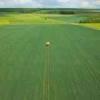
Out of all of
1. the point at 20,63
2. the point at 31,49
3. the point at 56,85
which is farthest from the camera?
the point at 31,49

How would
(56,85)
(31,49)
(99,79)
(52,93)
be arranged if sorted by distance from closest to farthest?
(52,93) < (56,85) < (99,79) < (31,49)

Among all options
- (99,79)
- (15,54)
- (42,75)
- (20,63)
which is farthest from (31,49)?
(99,79)

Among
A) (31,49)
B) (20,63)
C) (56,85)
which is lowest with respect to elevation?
(31,49)

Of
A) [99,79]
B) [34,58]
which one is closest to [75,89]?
[99,79]

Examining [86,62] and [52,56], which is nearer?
[86,62]

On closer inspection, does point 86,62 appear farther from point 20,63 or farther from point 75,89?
point 75,89

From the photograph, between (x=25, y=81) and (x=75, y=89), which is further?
(x=25, y=81)

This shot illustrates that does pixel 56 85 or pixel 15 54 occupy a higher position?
pixel 56 85

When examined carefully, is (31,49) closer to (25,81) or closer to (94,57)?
(94,57)

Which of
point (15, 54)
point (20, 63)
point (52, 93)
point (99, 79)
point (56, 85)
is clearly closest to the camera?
point (52, 93)
